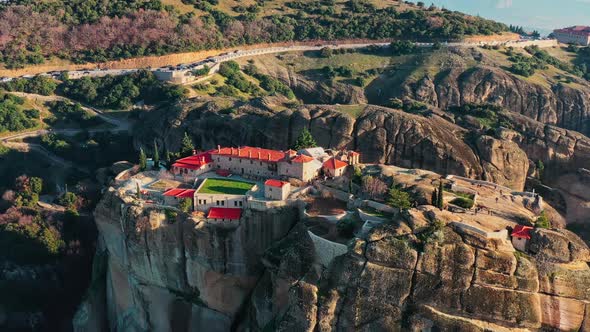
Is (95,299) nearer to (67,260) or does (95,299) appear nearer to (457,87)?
(67,260)

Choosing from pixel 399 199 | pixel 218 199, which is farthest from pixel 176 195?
pixel 399 199

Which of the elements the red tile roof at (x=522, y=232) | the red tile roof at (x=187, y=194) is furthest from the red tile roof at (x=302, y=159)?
the red tile roof at (x=522, y=232)

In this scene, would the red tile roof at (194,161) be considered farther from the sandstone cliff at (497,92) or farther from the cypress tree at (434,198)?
the sandstone cliff at (497,92)

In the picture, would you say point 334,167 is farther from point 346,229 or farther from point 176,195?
point 176,195

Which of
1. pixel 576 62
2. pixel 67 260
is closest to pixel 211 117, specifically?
pixel 67 260

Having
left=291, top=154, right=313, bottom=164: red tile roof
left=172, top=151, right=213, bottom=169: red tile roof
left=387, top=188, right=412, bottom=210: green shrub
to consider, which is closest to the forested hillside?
left=172, top=151, right=213, bottom=169: red tile roof
